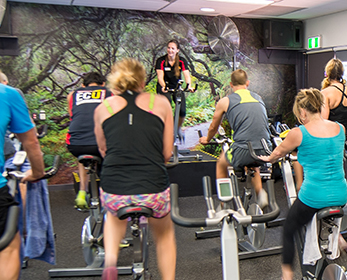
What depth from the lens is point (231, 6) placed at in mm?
6098

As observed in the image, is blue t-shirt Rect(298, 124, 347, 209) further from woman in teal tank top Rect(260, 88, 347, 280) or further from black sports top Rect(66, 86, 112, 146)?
black sports top Rect(66, 86, 112, 146)

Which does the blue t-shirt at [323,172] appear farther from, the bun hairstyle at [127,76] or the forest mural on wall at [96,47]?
the forest mural on wall at [96,47]

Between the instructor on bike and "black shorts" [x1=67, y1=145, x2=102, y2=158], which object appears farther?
the instructor on bike

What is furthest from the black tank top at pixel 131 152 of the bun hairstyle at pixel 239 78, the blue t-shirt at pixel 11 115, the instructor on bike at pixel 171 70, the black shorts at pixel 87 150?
the instructor on bike at pixel 171 70

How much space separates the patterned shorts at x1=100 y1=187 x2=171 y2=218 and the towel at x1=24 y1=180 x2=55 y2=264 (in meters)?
0.65

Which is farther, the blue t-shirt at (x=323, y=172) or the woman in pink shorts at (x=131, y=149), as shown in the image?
the blue t-shirt at (x=323, y=172)

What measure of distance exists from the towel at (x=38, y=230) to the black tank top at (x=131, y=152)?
708 millimetres

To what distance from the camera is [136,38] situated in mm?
6477

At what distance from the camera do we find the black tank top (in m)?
1.88

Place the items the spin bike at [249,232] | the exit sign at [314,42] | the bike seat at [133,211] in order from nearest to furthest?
the bike seat at [133,211] → the spin bike at [249,232] → the exit sign at [314,42]

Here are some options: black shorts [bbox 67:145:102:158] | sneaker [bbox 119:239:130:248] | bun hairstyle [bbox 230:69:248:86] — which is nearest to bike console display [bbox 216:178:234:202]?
black shorts [bbox 67:145:102:158]

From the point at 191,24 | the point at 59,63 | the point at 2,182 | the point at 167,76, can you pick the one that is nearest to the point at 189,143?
the point at 167,76

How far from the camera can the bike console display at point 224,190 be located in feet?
5.08

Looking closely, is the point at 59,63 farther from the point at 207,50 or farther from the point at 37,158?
the point at 37,158
